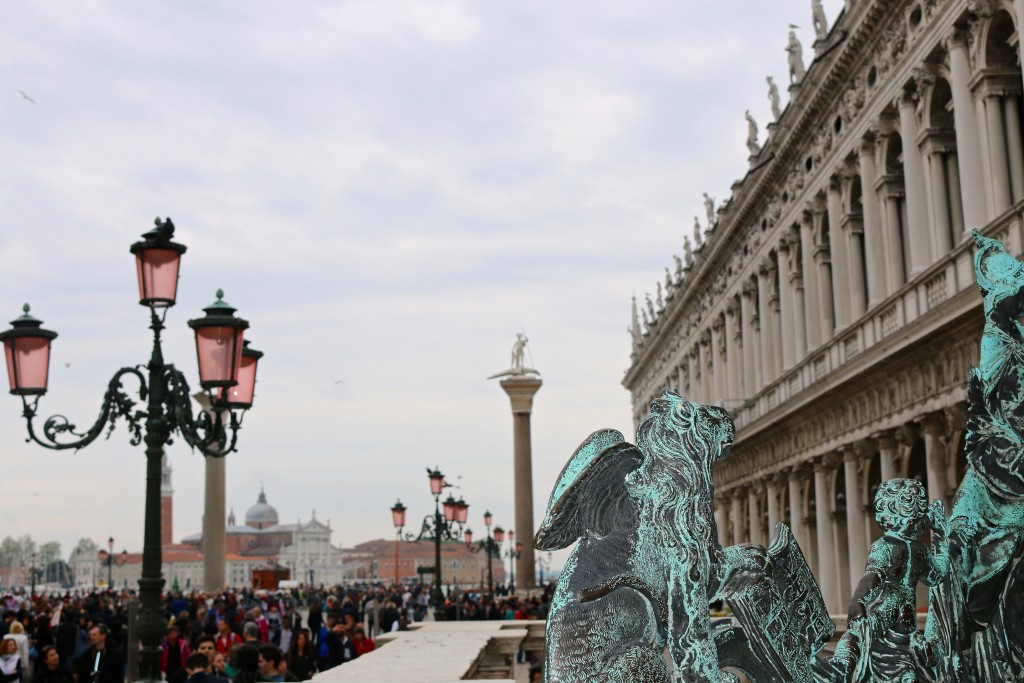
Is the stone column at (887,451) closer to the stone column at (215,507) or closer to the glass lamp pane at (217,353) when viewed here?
the glass lamp pane at (217,353)

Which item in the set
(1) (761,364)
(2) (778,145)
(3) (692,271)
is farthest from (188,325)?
(3) (692,271)

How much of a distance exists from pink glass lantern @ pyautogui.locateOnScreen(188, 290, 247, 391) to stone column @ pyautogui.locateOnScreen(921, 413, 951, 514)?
40.9ft

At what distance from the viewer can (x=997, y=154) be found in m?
17.4

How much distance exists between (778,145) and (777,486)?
8.07m

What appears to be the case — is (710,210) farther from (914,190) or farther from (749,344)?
(914,190)

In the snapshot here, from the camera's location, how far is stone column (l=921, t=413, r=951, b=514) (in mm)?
17961

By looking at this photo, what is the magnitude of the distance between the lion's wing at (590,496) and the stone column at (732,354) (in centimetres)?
3376

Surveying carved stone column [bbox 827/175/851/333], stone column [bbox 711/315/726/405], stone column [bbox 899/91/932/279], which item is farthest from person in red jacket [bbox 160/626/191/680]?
stone column [bbox 711/315/726/405]

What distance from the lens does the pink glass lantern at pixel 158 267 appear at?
323 inches

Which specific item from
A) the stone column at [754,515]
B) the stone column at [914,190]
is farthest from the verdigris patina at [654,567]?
the stone column at [754,515]

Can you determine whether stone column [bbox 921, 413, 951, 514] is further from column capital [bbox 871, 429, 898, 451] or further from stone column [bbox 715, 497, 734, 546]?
stone column [bbox 715, 497, 734, 546]

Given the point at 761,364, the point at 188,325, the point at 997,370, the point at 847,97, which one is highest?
the point at 847,97

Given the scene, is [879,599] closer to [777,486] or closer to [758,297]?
[777,486]

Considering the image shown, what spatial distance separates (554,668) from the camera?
3.50 m
